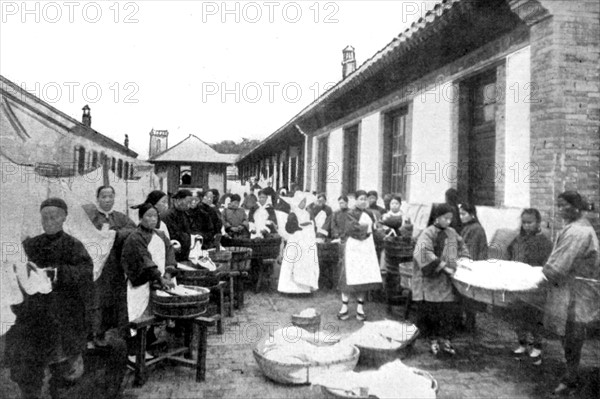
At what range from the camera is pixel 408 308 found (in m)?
6.74

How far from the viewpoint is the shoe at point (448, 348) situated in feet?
17.3

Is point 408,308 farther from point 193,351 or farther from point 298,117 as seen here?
point 298,117

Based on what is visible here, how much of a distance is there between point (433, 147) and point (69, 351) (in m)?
6.66

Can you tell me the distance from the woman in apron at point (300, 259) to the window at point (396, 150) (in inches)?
92.9

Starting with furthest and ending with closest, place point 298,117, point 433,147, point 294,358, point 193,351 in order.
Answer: point 298,117, point 433,147, point 193,351, point 294,358

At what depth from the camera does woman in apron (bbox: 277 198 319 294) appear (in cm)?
847

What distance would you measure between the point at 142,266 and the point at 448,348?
11.4ft

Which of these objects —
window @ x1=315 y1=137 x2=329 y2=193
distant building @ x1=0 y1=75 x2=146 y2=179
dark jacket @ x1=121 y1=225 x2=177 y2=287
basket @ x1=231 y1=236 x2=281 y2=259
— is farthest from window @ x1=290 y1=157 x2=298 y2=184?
dark jacket @ x1=121 y1=225 x2=177 y2=287

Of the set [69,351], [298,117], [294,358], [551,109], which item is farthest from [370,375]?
[298,117]

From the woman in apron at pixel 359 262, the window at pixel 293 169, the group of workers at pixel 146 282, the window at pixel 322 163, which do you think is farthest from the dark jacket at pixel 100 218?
the window at pixel 293 169

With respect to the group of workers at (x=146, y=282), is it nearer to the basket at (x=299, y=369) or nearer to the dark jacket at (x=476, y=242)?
the dark jacket at (x=476, y=242)

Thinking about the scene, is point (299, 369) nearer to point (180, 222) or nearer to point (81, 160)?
point (180, 222)

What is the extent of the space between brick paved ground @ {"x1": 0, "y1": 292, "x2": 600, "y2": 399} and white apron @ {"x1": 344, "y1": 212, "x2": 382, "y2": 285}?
66cm

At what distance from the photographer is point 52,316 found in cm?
385
